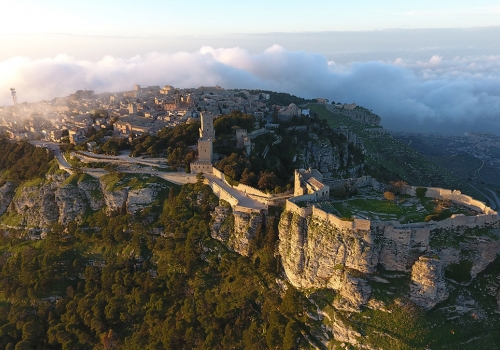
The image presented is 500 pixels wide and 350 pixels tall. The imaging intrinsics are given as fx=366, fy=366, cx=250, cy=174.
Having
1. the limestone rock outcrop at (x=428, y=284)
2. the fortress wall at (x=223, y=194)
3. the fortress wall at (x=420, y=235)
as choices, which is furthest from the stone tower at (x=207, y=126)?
the limestone rock outcrop at (x=428, y=284)

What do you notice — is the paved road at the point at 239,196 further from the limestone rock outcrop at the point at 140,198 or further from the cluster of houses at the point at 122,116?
the cluster of houses at the point at 122,116

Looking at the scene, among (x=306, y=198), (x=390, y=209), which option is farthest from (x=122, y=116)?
(x=390, y=209)

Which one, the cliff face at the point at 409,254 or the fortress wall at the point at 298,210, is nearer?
the cliff face at the point at 409,254

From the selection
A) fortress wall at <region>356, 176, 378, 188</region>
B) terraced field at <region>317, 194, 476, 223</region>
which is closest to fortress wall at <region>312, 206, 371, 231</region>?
terraced field at <region>317, 194, 476, 223</region>

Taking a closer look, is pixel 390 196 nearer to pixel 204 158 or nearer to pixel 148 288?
pixel 204 158

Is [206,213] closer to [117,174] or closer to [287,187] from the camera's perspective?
[287,187]

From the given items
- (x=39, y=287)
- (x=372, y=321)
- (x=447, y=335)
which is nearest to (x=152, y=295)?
(x=39, y=287)

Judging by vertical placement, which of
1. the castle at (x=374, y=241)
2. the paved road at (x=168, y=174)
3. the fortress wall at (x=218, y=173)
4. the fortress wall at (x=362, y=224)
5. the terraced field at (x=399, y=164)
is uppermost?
the fortress wall at (x=362, y=224)
